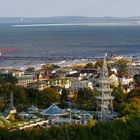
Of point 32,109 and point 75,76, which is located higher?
point 32,109

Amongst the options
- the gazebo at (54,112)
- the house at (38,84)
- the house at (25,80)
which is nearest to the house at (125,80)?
the house at (38,84)

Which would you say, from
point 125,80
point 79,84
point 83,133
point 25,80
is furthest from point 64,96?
point 83,133

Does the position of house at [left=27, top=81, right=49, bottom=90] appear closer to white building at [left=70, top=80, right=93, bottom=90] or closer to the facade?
white building at [left=70, top=80, right=93, bottom=90]

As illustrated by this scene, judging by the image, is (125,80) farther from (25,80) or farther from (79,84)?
(25,80)

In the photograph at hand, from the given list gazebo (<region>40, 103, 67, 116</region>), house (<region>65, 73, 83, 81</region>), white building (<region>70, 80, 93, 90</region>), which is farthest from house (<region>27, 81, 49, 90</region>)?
gazebo (<region>40, 103, 67, 116</region>)

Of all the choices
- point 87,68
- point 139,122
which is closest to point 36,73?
point 87,68

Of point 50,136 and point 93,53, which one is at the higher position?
point 50,136

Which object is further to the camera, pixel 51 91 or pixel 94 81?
pixel 94 81

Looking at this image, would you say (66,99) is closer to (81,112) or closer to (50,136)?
(81,112)

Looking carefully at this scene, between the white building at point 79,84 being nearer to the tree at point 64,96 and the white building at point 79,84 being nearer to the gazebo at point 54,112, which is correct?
the tree at point 64,96
